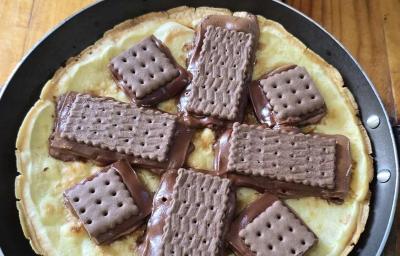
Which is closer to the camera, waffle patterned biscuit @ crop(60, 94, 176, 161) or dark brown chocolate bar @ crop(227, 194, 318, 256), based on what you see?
dark brown chocolate bar @ crop(227, 194, 318, 256)

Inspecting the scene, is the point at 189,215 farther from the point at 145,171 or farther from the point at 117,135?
the point at 117,135

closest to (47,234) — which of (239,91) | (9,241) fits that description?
(9,241)

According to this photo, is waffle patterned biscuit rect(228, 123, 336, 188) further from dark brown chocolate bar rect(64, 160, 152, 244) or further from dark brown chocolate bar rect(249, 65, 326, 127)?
dark brown chocolate bar rect(64, 160, 152, 244)

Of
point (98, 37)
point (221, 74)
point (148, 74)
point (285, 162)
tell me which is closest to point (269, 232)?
point (285, 162)

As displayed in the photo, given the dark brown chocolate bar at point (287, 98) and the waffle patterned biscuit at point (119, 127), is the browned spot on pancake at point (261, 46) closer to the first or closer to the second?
the dark brown chocolate bar at point (287, 98)

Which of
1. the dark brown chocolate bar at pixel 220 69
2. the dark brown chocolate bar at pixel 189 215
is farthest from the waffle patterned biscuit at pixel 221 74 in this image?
the dark brown chocolate bar at pixel 189 215

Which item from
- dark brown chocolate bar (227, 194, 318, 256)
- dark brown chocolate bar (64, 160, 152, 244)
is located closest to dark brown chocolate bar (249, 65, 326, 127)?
dark brown chocolate bar (227, 194, 318, 256)
